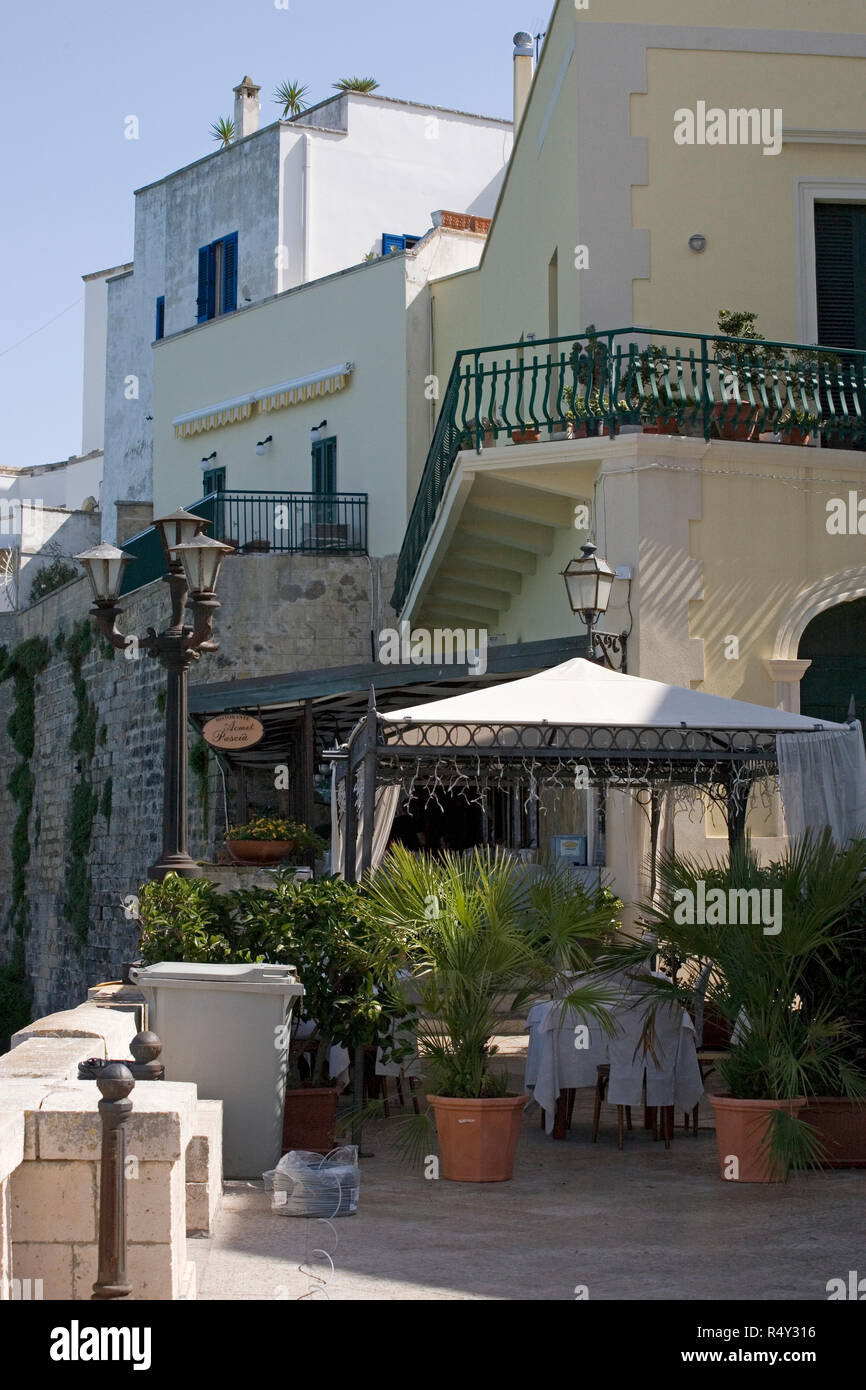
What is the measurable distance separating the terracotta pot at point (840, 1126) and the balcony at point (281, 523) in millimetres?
16275

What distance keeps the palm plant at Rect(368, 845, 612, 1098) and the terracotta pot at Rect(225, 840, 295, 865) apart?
6.31m

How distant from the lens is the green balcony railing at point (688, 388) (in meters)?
12.6

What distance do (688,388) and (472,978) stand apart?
7.36 metres

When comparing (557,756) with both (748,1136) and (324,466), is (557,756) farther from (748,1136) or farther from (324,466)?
(324,466)

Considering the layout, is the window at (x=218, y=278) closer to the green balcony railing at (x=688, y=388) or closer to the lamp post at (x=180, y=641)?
the green balcony railing at (x=688, y=388)

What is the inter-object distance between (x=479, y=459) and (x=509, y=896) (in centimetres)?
643

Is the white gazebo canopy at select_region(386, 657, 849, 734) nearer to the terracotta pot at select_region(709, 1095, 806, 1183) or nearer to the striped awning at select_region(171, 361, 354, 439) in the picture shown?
the terracotta pot at select_region(709, 1095, 806, 1183)

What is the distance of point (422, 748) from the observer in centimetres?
906

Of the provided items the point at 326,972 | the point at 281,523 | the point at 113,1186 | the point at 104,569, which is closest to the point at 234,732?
the point at 104,569

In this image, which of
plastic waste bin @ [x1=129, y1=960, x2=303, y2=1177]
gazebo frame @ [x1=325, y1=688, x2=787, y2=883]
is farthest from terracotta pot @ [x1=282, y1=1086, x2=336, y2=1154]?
gazebo frame @ [x1=325, y1=688, x2=787, y2=883]

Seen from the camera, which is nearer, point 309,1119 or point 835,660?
point 309,1119

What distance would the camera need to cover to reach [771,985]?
6.88 m

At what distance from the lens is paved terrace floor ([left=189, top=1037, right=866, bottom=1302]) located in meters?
5.07

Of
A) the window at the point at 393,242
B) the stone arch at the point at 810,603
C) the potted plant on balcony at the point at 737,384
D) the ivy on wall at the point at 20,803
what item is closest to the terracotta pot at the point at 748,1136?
the stone arch at the point at 810,603
